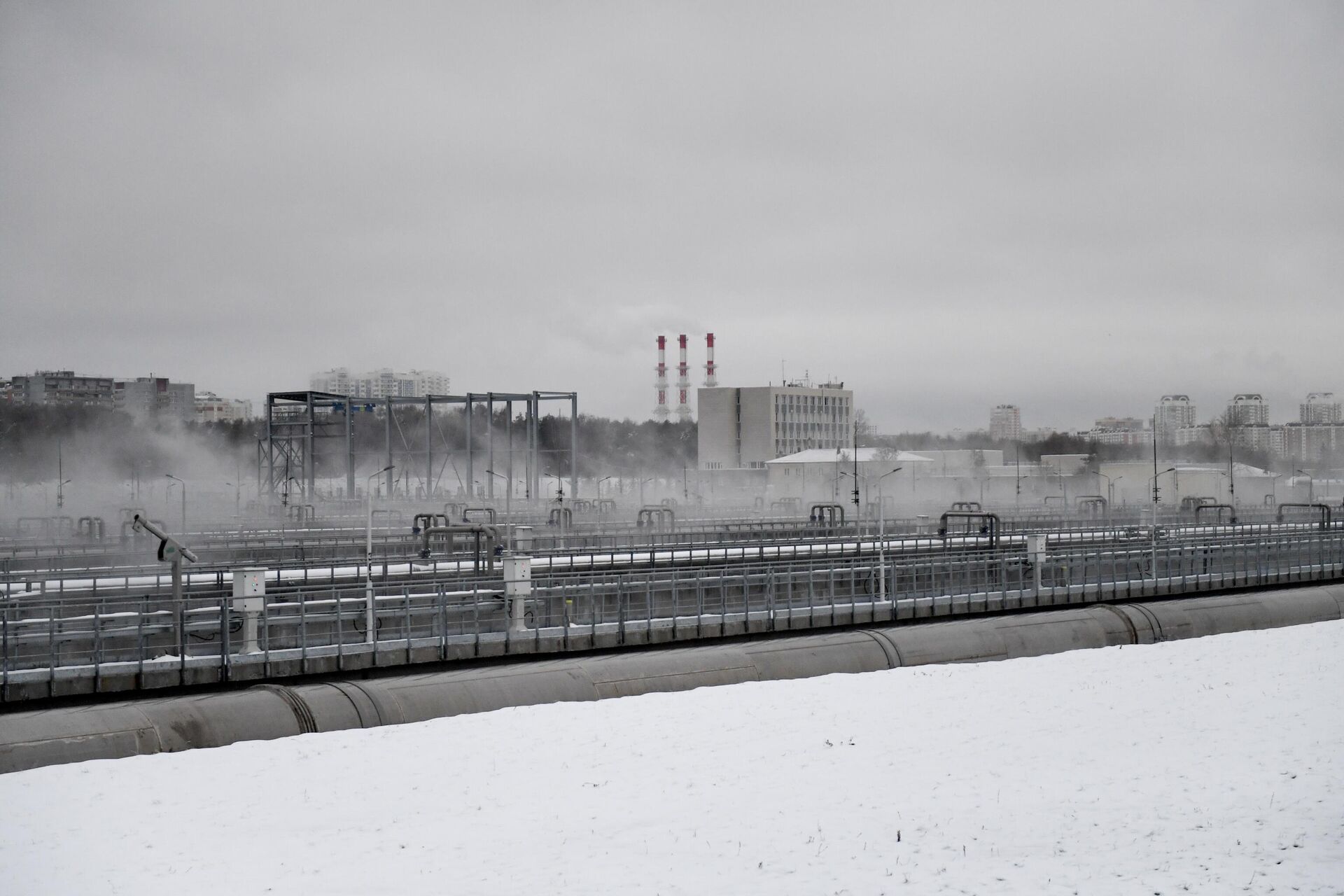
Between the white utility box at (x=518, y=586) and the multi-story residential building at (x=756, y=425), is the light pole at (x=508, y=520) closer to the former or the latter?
the white utility box at (x=518, y=586)

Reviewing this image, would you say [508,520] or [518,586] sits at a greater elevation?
[508,520]

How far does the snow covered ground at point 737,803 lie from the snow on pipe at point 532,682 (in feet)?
1.42

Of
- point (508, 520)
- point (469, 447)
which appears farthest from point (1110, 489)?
point (508, 520)

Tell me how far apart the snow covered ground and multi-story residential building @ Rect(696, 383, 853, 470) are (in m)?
154

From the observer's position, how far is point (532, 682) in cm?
2291

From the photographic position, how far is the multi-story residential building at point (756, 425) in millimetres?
179625

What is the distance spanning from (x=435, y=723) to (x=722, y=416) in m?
161

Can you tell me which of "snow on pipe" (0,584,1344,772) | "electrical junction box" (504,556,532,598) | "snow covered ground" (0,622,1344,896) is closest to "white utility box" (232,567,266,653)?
"snow on pipe" (0,584,1344,772)

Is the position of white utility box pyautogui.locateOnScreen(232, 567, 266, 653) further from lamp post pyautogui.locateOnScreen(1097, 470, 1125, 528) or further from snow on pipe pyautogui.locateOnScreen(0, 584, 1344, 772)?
lamp post pyautogui.locateOnScreen(1097, 470, 1125, 528)

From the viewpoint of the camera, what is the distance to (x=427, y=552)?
45.4 metres

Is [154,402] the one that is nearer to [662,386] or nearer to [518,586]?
[662,386]

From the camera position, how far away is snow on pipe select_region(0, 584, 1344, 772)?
60.1 ft

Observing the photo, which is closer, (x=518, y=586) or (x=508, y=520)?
(x=518, y=586)

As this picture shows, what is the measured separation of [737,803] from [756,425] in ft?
535
